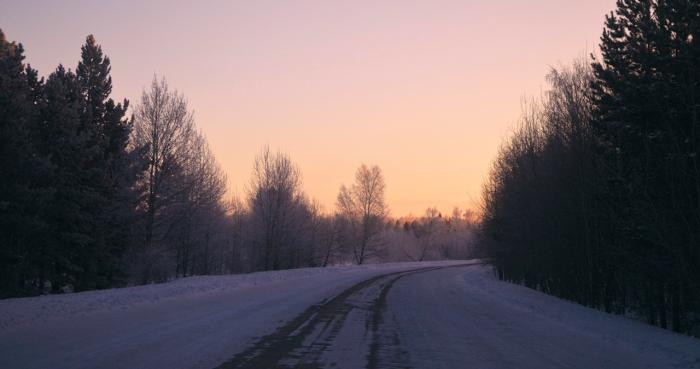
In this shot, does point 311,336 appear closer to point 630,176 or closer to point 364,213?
point 630,176

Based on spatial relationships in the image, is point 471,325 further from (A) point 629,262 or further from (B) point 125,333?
(B) point 125,333

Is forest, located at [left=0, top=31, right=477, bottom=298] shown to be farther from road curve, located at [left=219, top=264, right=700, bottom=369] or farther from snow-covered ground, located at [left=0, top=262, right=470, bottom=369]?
road curve, located at [left=219, top=264, right=700, bottom=369]

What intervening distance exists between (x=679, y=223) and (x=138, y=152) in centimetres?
2734

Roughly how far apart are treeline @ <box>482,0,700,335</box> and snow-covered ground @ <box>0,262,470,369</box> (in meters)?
10.7

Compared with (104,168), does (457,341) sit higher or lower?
lower

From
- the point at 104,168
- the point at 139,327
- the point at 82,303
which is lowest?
the point at 139,327

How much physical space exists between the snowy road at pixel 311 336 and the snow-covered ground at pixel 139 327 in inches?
0.8

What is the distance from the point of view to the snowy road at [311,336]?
857cm

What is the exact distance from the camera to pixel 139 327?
11508 mm

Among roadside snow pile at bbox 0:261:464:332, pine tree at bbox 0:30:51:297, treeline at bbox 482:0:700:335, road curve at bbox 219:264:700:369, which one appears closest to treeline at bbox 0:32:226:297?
pine tree at bbox 0:30:51:297

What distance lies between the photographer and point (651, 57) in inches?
612

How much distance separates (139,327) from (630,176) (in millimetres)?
14294

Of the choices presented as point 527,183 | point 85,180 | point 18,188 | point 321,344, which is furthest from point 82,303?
point 527,183

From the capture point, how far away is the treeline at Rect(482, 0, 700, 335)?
47.9 ft
